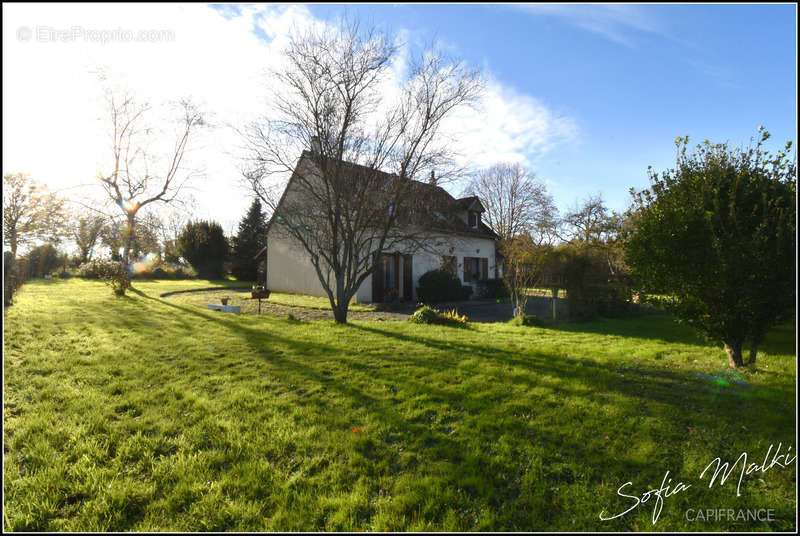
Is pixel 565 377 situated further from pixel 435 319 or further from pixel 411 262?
pixel 411 262

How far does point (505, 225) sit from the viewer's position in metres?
35.0

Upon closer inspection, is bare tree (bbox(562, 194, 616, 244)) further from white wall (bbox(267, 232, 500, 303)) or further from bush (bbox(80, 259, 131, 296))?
bush (bbox(80, 259, 131, 296))

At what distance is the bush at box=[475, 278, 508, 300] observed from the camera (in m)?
23.1

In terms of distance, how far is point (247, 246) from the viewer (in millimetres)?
36031

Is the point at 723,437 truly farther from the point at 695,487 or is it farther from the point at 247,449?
the point at 247,449

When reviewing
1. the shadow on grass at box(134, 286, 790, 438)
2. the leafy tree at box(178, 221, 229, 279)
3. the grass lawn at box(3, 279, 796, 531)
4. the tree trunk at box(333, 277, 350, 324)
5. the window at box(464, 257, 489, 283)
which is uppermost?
the leafy tree at box(178, 221, 229, 279)

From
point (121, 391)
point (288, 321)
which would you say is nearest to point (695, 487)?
point (121, 391)

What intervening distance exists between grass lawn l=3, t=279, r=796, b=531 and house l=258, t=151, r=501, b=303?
6505 mm

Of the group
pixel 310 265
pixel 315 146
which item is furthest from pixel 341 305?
pixel 310 265

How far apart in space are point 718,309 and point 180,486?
316 inches

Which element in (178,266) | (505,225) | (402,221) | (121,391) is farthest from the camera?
(178,266)

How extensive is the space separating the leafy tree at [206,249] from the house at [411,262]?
1135cm

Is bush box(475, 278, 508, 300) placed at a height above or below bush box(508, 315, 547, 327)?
above

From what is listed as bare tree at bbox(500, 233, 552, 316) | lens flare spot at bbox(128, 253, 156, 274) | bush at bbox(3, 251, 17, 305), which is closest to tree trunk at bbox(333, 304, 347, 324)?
bare tree at bbox(500, 233, 552, 316)
